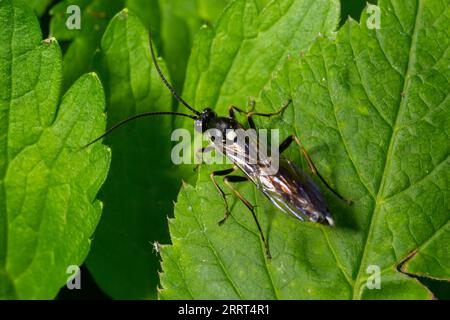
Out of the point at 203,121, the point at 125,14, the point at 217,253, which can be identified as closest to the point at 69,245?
the point at 217,253

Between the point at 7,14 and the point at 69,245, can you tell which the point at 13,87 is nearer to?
the point at 7,14

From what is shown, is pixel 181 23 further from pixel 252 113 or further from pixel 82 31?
pixel 252 113

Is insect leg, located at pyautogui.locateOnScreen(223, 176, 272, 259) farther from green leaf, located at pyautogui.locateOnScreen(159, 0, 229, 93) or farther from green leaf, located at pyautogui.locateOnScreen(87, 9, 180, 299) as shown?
green leaf, located at pyautogui.locateOnScreen(159, 0, 229, 93)

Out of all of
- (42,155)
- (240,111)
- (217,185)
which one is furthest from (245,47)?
(42,155)

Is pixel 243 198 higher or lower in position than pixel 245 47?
lower

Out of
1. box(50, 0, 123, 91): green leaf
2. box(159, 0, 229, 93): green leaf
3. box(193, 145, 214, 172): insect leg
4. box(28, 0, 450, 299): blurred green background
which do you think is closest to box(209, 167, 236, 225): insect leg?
box(193, 145, 214, 172): insect leg

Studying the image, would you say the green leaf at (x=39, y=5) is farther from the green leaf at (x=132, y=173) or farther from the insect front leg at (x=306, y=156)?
the insect front leg at (x=306, y=156)
